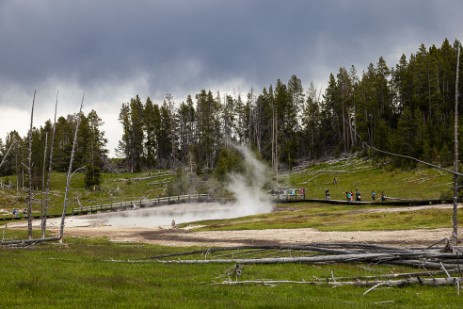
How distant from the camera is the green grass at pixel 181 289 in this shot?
12.3m

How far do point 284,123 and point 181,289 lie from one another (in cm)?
11481

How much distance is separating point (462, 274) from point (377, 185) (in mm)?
65218

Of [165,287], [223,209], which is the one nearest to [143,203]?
[223,209]

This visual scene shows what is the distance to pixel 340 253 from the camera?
1956cm

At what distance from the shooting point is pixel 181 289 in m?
14.6

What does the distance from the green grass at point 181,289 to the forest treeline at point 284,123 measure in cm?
6480

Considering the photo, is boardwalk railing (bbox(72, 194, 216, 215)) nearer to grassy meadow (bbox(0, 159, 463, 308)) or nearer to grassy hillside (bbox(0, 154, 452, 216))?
grassy hillside (bbox(0, 154, 452, 216))

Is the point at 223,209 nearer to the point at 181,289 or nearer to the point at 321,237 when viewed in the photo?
the point at 321,237

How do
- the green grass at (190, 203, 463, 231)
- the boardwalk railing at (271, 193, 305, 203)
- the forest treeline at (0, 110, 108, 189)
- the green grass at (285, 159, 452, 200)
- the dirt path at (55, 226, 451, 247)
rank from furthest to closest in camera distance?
the forest treeline at (0, 110, 108, 189)
the boardwalk railing at (271, 193, 305, 203)
the green grass at (285, 159, 452, 200)
the green grass at (190, 203, 463, 231)
the dirt path at (55, 226, 451, 247)

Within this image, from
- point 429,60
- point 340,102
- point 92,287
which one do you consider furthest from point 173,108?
point 92,287

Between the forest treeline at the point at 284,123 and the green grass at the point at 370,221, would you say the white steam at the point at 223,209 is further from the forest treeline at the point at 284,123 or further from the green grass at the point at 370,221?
the green grass at the point at 370,221

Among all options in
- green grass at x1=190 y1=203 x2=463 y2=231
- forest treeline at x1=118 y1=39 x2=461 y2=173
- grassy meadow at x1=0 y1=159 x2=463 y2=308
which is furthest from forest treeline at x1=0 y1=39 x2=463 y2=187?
grassy meadow at x1=0 y1=159 x2=463 y2=308

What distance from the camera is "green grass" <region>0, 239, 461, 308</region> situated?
12.3 meters

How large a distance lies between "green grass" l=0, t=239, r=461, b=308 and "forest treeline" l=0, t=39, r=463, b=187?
213 ft
